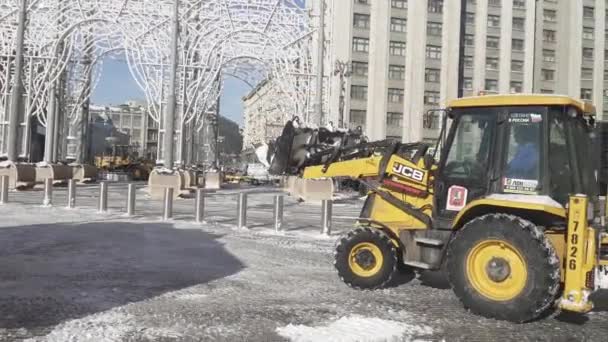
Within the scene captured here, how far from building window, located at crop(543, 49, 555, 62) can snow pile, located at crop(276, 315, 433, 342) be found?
7679cm

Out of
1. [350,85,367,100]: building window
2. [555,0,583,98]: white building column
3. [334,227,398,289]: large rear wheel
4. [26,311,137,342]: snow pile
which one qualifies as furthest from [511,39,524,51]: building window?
[26,311,137,342]: snow pile

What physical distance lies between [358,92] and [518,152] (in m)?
66.0

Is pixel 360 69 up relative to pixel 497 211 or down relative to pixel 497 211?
up

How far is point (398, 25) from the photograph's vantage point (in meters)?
72.7

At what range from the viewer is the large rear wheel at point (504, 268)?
6.26m

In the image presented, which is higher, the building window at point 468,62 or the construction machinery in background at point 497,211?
the building window at point 468,62

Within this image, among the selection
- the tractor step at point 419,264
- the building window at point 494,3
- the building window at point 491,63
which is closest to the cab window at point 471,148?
the tractor step at point 419,264

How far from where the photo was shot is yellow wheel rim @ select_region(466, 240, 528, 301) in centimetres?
653

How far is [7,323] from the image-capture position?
6008 millimetres

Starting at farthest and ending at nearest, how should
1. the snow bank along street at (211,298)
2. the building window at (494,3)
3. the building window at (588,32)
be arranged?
the building window at (588,32) → the building window at (494,3) → the snow bank along street at (211,298)

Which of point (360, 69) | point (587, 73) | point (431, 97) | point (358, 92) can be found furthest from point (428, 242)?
point (587, 73)

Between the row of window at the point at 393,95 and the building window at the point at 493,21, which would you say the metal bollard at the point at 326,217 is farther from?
the building window at the point at 493,21

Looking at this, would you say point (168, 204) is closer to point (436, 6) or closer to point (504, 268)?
point (504, 268)

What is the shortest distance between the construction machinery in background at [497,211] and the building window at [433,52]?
6663 cm
